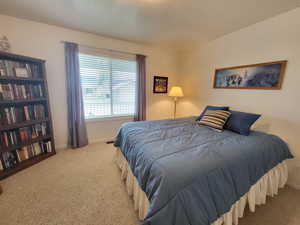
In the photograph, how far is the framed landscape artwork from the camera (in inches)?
71.7

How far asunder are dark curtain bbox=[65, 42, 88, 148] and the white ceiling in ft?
1.66

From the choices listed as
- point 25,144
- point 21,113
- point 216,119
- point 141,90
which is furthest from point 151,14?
point 25,144

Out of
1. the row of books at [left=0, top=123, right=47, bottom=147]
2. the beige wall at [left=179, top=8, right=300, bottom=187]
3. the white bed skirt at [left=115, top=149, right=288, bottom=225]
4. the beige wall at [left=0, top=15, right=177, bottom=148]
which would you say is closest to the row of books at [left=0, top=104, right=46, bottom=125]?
the row of books at [left=0, top=123, right=47, bottom=147]

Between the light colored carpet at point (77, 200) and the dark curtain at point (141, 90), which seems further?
the dark curtain at point (141, 90)

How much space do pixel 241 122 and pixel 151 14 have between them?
2084 mm

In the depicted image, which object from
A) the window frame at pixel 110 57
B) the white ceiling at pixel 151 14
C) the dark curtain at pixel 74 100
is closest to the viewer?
the white ceiling at pixel 151 14

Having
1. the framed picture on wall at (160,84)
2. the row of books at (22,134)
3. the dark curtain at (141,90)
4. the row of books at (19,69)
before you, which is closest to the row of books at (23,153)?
the row of books at (22,134)

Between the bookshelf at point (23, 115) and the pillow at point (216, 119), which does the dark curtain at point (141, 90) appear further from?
the bookshelf at point (23, 115)

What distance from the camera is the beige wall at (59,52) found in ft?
6.81

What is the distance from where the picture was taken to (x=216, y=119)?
2006 millimetres

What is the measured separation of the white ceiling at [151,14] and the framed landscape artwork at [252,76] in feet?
2.28

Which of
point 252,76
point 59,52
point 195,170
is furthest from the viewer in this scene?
point 59,52

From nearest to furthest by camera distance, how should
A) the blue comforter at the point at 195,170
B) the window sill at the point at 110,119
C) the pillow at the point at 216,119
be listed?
1. the blue comforter at the point at 195,170
2. the pillow at the point at 216,119
3. the window sill at the point at 110,119

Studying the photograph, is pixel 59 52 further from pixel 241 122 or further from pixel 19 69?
pixel 241 122
